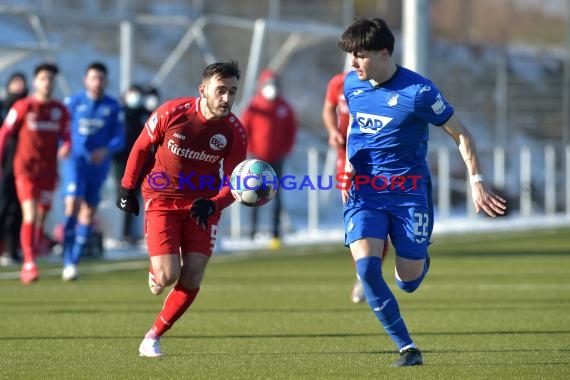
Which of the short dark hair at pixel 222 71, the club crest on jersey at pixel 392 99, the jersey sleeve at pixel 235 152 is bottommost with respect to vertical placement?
the jersey sleeve at pixel 235 152

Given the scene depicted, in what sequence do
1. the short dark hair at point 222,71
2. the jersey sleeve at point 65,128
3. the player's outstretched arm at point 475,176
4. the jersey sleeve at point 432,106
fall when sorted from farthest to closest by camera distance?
1. the jersey sleeve at point 65,128
2. the short dark hair at point 222,71
3. the jersey sleeve at point 432,106
4. the player's outstretched arm at point 475,176

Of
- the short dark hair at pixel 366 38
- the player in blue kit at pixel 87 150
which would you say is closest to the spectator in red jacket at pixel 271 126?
the player in blue kit at pixel 87 150

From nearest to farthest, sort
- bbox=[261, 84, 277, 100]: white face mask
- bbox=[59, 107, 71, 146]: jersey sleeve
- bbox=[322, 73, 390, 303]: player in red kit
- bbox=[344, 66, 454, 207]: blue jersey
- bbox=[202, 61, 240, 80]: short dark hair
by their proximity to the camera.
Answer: bbox=[344, 66, 454, 207]: blue jersey < bbox=[202, 61, 240, 80]: short dark hair < bbox=[322, 73, 390, 303]: player in red kit < bbox=[59, 107, 71, 146]: jersey sleeve < bbox=[261, 84, 277, 100]: white face mask

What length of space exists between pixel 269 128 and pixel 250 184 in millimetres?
12140

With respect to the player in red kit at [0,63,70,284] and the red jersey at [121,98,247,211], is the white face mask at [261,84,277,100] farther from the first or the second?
the red jersey at [121,98,247,211]

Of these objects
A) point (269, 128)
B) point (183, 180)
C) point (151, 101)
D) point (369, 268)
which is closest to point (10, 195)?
point (151, 101)

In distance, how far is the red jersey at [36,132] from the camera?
14250 mm

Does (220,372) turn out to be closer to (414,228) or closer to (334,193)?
(414,228)

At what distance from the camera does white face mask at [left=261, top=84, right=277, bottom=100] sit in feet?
66.6

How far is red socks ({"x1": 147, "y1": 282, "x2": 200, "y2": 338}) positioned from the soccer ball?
0.74 m

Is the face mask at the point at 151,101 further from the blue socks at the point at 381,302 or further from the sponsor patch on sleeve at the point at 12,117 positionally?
the blue socks at the point at 381,302

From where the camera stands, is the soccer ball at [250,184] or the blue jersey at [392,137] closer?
the blue jersey at [392,137]

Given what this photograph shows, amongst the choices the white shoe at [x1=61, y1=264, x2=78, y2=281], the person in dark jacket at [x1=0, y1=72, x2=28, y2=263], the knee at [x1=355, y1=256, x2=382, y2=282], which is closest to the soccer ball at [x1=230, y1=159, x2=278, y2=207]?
the knee at [x1=355, y1=256, x2=382, y2=282]

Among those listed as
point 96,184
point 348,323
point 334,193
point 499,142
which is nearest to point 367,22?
point 348,323
